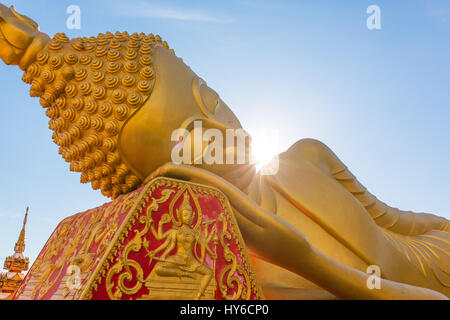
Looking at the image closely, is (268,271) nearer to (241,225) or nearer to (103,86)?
(241,225)

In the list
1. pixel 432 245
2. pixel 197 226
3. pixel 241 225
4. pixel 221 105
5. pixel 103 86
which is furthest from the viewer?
pixel 432 245

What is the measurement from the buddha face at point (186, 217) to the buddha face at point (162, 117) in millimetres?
449

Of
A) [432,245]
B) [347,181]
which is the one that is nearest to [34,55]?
[347,181]

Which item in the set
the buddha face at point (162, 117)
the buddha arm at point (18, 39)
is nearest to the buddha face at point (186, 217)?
the buddha face at point (162, 117)

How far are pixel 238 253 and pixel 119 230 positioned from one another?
1.57 ft

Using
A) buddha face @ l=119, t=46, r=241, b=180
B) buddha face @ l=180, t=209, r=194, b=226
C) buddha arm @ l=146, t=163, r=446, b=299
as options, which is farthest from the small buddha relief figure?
buddha face @ l=119, t=46, r=241, b=180

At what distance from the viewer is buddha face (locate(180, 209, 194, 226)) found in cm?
140

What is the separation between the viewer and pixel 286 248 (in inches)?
60.9

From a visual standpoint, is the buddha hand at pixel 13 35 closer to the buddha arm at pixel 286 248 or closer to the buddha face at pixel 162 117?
the buddha face at pixel 162 117

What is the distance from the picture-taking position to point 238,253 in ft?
4.85

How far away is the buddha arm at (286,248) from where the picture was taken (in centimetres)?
151

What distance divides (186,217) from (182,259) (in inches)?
6.2

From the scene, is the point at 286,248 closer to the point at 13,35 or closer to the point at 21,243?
the point at 13,35

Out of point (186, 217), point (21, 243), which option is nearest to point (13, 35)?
point (186, 217)
